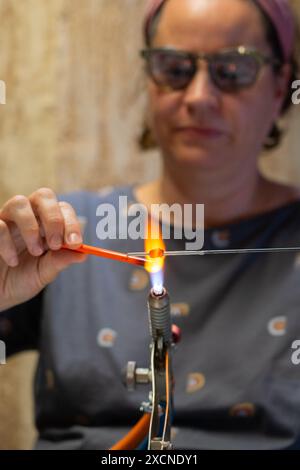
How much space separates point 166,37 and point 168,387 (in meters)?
0.45

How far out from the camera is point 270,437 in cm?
57

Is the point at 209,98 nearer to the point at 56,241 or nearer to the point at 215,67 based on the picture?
the point at 215,67

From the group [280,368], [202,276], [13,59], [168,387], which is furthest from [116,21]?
[168,387]

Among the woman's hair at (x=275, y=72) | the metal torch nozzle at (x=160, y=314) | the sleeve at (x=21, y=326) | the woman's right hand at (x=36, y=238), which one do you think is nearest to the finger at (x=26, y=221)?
the woman's right hand at (x=36, y=238)

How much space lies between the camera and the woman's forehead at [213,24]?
636 millimetres

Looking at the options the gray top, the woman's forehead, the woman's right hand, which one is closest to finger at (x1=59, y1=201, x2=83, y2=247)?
the woman's right hand

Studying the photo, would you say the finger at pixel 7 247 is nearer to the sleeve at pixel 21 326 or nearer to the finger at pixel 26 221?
Result: the finger at pixel 26 221

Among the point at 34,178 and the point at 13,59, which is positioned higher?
the point at 13,59

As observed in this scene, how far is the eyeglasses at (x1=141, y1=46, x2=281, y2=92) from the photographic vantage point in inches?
24.8

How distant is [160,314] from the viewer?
0.35m

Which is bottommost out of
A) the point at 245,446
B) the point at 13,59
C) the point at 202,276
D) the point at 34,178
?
A: the point at 245,446

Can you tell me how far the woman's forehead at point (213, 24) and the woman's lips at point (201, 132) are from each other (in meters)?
0.09
